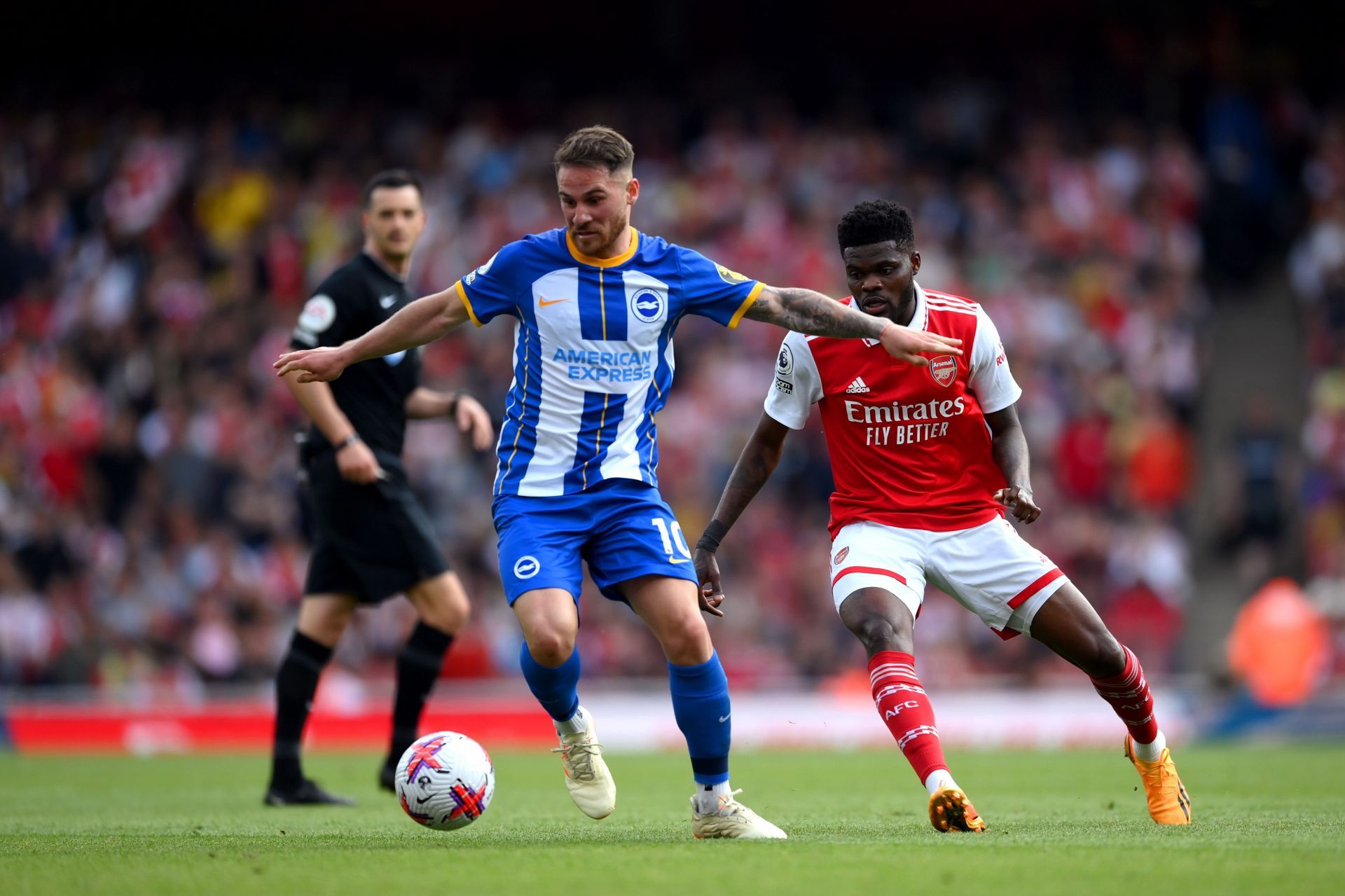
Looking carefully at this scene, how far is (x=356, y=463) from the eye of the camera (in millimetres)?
7789

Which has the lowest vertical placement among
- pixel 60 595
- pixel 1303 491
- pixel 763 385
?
pixel 60 595

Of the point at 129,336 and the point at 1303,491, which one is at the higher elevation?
Answer: the point at 129,336

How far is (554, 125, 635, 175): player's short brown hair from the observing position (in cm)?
588

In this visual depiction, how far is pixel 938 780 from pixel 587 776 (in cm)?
136

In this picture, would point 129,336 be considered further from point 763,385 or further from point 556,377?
point 556,377

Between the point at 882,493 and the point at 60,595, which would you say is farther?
the point at 60,595

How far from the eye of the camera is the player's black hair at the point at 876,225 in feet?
21.0

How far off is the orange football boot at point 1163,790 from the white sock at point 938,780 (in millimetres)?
1158

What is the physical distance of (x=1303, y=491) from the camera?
→ 54.6 ft

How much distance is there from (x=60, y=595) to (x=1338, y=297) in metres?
13.9

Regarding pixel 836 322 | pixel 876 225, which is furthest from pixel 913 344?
pixel 876 225

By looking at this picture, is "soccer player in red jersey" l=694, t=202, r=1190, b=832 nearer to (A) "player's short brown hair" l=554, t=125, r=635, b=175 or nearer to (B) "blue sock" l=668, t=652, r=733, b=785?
(B) "blue sock" l=668, t=652, r=733, b=785

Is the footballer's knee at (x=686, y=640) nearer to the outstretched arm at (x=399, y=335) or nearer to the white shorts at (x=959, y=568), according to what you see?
the white shorts at (x=959, y=568)

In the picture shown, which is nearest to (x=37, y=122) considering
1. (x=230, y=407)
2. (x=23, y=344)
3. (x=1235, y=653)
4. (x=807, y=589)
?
(x=23, y=344)
